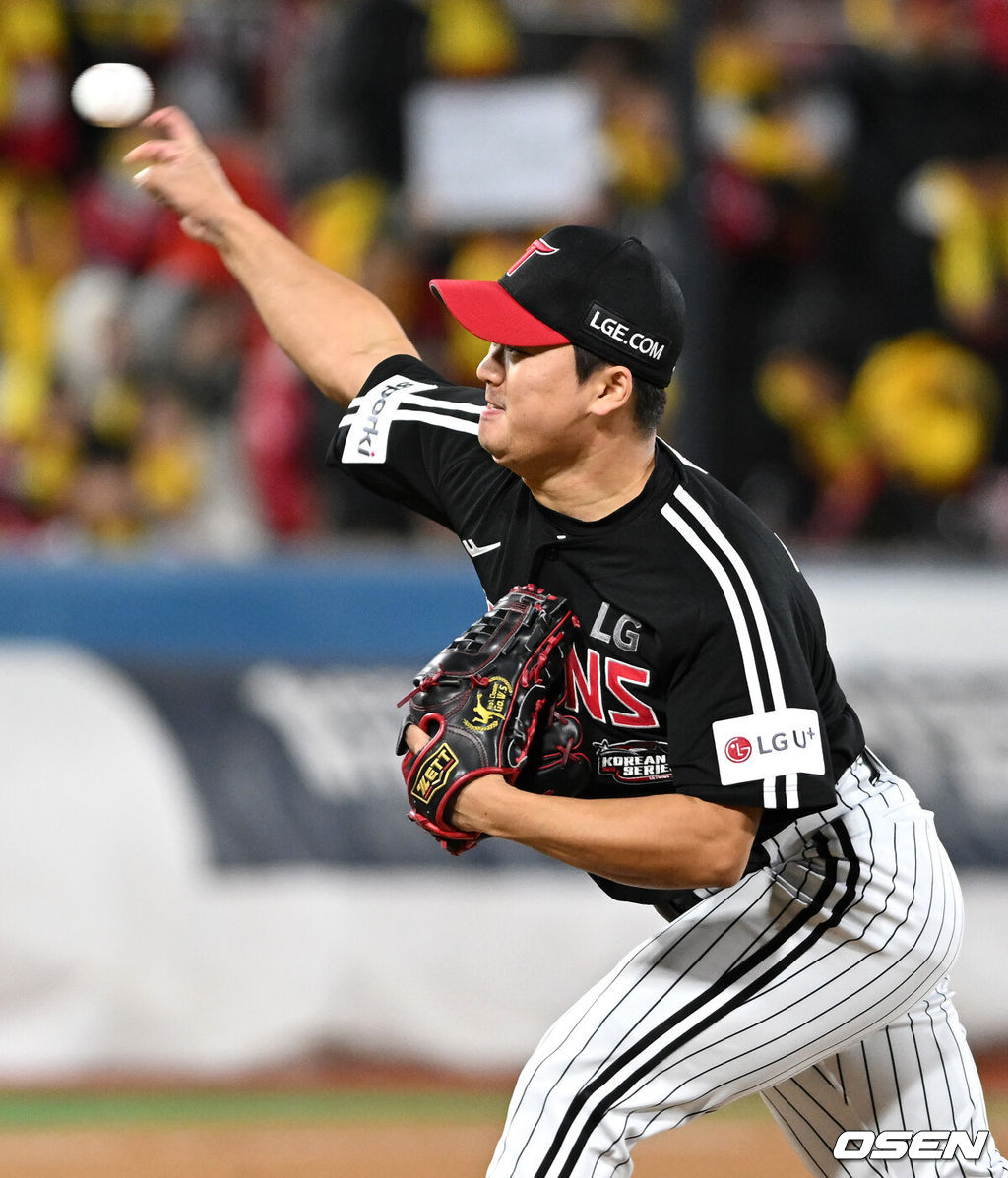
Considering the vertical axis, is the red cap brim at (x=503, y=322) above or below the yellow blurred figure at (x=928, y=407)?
below

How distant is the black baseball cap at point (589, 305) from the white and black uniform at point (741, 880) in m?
0.26

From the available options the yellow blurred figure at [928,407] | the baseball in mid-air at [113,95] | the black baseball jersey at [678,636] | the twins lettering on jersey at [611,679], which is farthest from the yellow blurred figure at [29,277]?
the twins lettering on jersey at [611,679]

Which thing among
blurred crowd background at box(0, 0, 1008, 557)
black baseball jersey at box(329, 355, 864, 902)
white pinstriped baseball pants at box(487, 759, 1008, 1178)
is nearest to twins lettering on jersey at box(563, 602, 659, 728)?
black baseball jersey at box(329, 355, 864, 902)

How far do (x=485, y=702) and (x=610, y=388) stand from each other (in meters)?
0.59

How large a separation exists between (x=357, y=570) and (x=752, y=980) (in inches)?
127

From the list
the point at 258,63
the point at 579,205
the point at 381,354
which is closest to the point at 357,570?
the point at 579,205

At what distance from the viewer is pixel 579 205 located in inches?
269

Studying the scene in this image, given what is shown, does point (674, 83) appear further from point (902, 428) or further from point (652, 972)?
point (652, 972)

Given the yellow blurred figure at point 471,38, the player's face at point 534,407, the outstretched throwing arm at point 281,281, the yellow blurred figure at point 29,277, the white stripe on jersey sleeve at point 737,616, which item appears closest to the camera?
the white stripe on jersey sleeve at point 737,616

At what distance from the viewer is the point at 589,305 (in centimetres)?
288

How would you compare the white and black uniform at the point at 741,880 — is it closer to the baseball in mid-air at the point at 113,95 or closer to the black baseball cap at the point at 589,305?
the black baseball cap at the point at 589,305

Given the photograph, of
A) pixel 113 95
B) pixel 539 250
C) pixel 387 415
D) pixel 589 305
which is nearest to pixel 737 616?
pixel 589 305

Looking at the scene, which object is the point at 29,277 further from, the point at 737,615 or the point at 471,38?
the point at 737,615

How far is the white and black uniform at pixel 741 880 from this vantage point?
2824mm
